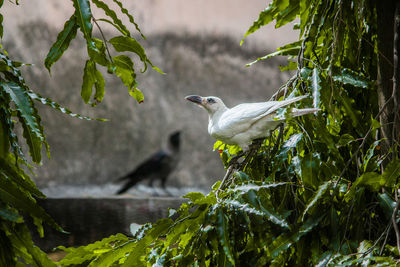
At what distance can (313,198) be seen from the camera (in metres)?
0.69

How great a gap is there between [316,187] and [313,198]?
2.5 inches

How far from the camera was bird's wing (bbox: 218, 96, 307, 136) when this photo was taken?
2.97ft

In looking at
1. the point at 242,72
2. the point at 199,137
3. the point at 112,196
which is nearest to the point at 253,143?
the point at 112,196

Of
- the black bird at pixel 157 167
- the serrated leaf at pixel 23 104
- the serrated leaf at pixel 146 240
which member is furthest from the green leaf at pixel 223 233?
the black bird at pixel 157 167

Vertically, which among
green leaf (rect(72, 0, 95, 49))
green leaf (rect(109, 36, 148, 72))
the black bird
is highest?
green leaf (rect(72, 0, 95, 49))

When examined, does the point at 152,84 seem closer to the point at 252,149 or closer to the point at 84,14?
the point at 252,149

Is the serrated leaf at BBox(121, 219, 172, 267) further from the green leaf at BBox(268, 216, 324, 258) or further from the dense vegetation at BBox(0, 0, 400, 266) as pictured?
the green leaf at BBox(268, 216, 324, 258)

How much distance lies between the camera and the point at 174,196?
248cm

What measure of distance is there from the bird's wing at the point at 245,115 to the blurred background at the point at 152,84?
1540 millimetres

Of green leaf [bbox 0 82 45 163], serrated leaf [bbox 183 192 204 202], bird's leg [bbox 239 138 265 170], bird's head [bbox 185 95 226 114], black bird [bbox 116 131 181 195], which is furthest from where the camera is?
black bird [bbox 116 131 181 195]

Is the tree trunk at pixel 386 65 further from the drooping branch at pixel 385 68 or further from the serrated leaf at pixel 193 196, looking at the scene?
the serrated leaf at pixel 193 196

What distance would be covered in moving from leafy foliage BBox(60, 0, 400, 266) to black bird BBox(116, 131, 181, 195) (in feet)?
5.18

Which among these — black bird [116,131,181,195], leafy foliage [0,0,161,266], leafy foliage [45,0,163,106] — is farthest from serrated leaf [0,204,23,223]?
black bird [116,131,181,195]

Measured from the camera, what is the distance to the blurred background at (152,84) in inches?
100.0
